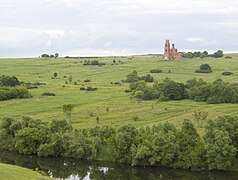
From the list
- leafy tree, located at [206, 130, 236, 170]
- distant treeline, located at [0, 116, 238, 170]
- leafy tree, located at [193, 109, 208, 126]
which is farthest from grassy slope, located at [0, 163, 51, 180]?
leafy tree, located at [193, 109, 208, 126]

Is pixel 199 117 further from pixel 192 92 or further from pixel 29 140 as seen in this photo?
pixel 29 140

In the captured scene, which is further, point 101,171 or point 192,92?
point 192,92

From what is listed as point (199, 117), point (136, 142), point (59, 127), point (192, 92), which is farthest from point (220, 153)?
point (192, 92)

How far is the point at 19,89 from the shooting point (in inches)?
5999

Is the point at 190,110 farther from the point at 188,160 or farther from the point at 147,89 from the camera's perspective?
the point at 188,160

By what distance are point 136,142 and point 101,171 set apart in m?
9.69

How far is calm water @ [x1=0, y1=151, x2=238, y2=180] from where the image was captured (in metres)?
79.1

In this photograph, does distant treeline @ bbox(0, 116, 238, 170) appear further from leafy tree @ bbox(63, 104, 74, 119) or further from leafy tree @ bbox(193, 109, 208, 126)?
leafy tree @ bbox(63, 104, 74, 119)

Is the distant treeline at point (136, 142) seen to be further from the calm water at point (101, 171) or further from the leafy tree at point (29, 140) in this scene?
the calm water at point (101, 171)

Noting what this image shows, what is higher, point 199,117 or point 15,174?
point 15,174

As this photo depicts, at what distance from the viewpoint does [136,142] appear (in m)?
86.9

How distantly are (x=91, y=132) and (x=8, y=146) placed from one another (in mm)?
20237

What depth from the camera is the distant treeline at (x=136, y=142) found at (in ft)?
271

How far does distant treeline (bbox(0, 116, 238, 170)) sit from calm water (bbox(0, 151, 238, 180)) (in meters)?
1.78
